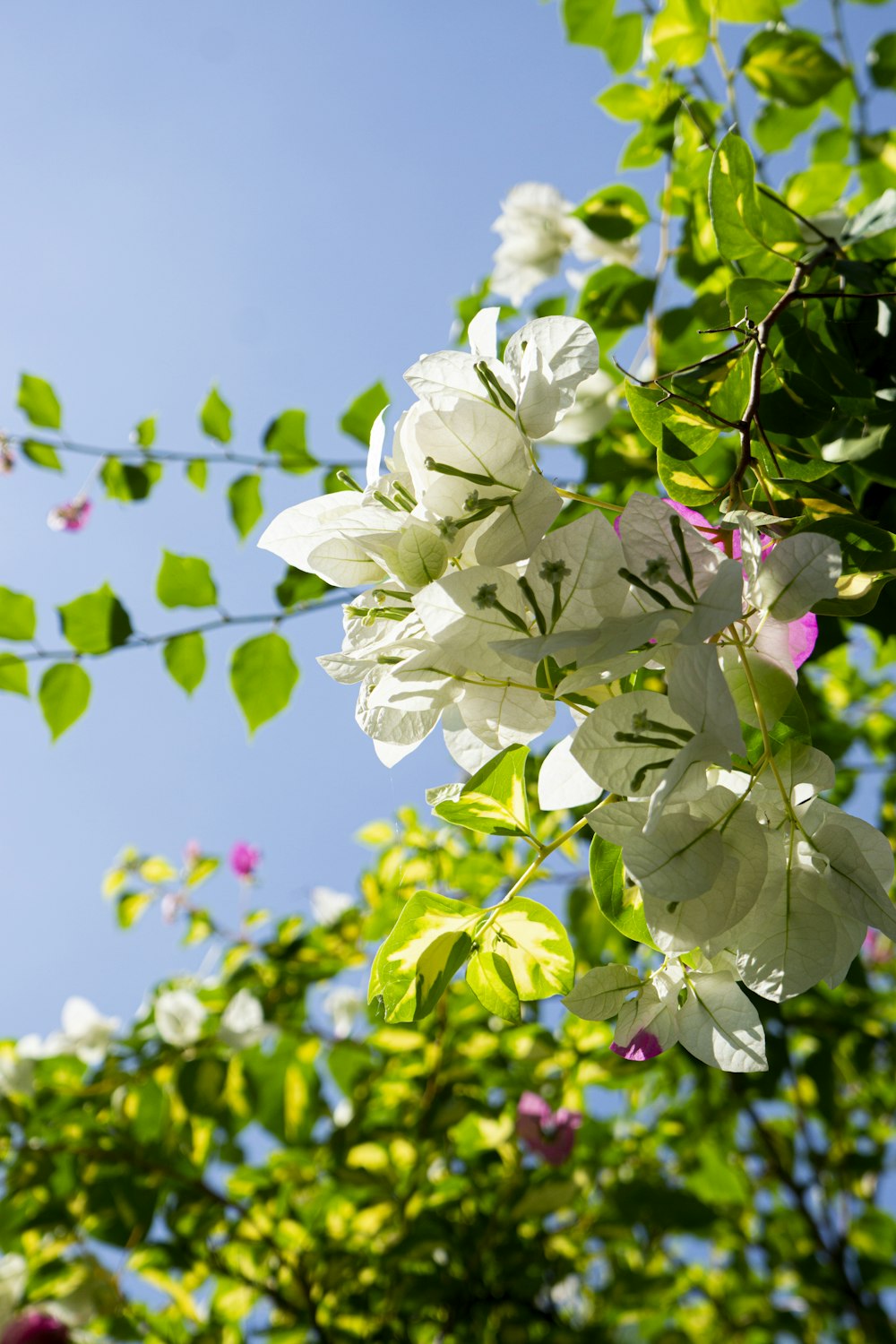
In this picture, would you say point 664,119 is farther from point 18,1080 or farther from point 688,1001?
point 18,1080

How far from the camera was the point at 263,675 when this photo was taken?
2.54ft

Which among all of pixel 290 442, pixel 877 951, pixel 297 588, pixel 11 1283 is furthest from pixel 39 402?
pixel 877 951

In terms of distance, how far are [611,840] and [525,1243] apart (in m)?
0.97

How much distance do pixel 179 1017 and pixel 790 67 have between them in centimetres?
105

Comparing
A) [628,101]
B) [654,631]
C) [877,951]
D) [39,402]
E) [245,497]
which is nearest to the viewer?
[654,631]

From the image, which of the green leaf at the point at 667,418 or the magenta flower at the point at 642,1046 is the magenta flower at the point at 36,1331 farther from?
the green leaf at the point at 667,418

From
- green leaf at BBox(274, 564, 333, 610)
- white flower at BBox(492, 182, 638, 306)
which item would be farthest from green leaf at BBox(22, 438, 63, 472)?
white flower at BBox(492, 182, 638, 306)

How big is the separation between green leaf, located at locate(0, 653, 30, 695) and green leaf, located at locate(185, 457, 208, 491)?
0.79ft

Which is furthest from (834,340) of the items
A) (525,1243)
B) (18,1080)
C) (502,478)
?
(18,1080)

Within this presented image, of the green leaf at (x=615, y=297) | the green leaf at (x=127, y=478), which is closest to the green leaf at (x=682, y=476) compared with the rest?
the green leaf at (x=615, y=297)

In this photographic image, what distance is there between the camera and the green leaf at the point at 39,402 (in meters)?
1.01

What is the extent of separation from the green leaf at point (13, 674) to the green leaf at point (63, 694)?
0.02m

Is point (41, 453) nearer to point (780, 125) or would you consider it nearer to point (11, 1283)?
point (780, 125)

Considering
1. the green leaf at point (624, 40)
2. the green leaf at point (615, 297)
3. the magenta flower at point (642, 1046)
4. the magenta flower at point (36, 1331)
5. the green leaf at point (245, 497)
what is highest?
the green leaf at point (624, 40)
